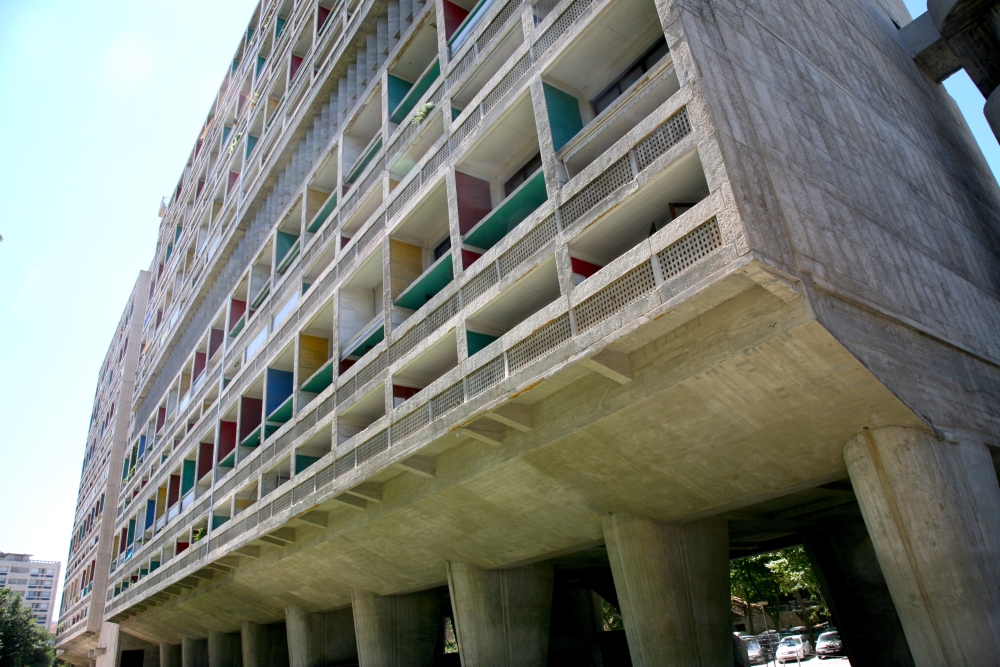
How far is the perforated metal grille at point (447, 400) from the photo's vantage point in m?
13.6

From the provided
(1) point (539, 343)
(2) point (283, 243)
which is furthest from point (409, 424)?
(2) point (283, 243)

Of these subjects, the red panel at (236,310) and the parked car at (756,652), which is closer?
the parked car at (756,652)

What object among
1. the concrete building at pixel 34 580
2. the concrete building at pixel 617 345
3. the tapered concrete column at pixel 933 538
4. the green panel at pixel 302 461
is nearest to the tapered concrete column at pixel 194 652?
the concrete building at pixel 617 345

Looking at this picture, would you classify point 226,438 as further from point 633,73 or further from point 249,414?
point 633,73

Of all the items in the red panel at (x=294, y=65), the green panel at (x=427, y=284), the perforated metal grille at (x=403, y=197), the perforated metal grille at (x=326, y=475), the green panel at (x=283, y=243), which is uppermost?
the red panel at (x=294, y=65)

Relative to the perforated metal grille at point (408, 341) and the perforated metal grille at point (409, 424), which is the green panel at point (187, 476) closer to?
the perforated metal grille at point (408, 341)

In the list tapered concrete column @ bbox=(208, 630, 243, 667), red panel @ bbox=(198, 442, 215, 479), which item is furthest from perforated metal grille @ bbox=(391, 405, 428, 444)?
tapered concrete column @ bbox=(208, 630, 243, 667)

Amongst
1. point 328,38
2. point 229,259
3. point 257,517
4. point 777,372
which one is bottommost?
point 777,372

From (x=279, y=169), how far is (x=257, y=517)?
53.1 feet

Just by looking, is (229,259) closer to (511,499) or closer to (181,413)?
(181,413)

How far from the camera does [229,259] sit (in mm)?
34625

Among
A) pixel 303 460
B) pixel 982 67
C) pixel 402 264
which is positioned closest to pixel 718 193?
pixel 402 264

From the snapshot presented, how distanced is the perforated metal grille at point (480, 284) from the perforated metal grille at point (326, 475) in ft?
20.3

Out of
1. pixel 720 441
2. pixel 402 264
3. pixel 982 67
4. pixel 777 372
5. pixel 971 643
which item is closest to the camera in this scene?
pixel 971 643
